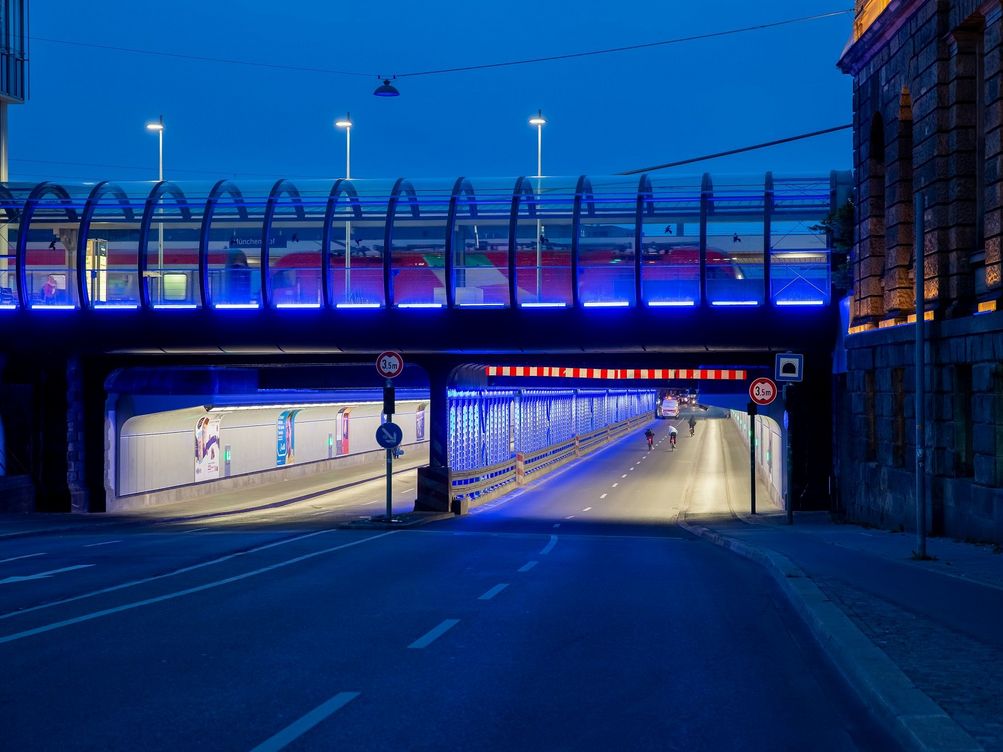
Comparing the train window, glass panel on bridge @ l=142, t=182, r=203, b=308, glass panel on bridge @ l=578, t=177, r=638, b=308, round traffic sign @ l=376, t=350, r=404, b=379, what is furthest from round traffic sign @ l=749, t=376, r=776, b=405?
the train window

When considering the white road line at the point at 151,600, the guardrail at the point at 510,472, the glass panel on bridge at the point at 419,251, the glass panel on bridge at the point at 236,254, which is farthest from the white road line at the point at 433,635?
the guardrail at the point at 510,472

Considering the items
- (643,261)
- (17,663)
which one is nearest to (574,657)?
(17,663)

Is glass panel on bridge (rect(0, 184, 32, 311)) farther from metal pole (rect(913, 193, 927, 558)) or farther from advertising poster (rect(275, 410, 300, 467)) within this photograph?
metal pole (rect(913, 193, 927, 558))

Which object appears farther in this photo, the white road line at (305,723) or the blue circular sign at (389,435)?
the blue circular sign at (389,435)

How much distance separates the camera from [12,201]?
35.4m

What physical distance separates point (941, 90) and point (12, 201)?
24958 millimetres

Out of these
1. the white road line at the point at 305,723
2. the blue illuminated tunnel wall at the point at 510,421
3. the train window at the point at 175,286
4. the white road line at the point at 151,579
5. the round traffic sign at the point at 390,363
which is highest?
the train window at the point at 175,286

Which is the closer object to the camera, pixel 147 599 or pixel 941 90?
pixel 147 599

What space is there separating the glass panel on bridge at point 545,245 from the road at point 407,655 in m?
13.6

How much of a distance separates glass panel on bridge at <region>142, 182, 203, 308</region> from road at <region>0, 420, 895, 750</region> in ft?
48.1

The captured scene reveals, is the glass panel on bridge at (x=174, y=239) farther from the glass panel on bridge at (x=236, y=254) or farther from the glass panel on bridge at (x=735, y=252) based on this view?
the glass panel on bridge at (x=735, y=252)

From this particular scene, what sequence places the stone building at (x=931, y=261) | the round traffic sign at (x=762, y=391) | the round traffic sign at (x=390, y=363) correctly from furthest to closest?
the round traffic sign at (x=762, y=391) < the round traffic sign at (x=390, y=363) < the stone building at (x=931, y=261)

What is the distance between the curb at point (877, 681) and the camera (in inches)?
268

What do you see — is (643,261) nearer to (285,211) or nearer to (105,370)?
(285,211)
